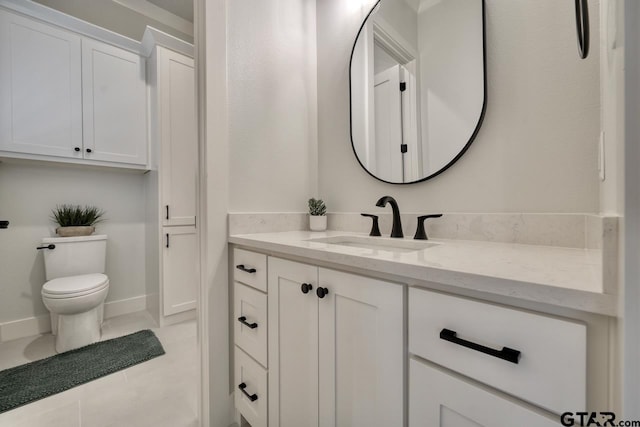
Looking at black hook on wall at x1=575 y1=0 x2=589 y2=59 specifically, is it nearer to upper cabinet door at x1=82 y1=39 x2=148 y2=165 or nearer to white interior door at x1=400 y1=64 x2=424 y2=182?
white interior door at x1=400 y1=64 x2=424 y2=182

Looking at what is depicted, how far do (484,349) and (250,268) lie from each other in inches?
33.4

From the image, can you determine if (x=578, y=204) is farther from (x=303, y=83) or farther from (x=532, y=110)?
(x=303, y=83)

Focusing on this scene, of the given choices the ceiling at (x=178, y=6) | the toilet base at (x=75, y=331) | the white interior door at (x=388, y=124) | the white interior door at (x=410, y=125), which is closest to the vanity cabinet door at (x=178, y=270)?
the toilet base at (x=75, y=331)

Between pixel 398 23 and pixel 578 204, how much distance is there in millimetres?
1086

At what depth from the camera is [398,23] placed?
128 centimetres

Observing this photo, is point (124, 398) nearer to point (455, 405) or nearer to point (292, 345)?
point (292, 345)

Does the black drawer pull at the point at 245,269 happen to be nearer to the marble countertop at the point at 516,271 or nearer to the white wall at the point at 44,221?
the marble countertop at the point at 516,271

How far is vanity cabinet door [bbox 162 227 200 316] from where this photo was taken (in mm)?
2168

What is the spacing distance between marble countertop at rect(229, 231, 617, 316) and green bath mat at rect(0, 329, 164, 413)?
1.62 metres

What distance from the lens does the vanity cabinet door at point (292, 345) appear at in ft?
2.71

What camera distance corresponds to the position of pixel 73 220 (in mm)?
2125

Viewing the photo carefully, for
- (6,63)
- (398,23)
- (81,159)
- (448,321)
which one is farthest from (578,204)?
(6,63)

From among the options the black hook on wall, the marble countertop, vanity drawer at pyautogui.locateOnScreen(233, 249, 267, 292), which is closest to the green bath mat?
vanity drawer at pyautogui.locateOnScreen(233, 249, 267, 292)

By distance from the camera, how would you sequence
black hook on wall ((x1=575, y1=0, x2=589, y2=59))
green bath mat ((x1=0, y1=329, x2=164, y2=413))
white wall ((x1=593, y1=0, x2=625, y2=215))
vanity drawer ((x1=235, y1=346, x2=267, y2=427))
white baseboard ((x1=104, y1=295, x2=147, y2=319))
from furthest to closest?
white baseboard ((x1=104, y1=295, x2=147, y2=319)), green bath mat ((x1=0, y1=329, x2=164, y2=413)), vanity drawer ((x1=235, y1=346, x2=267, y2=427)), black hook on wall ((x1=575, y1=0, x2=589, y2=59)), white wall ((x1=593, y1=0, x2=625, y2=215))
